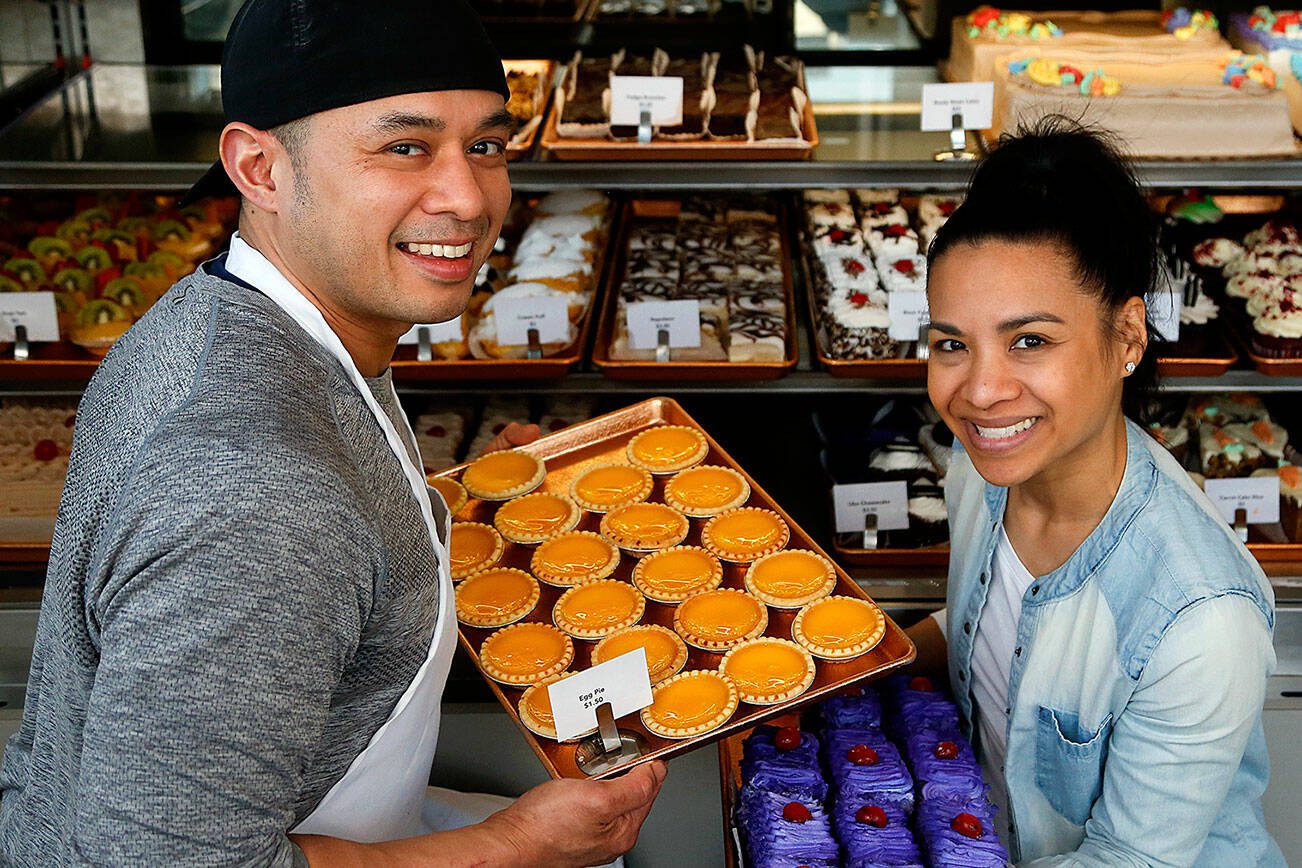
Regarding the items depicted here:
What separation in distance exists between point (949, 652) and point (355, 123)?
1.49m

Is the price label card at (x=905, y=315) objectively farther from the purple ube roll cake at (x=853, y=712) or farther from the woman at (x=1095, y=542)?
the purple ube roll cake at (x=853, y=712)

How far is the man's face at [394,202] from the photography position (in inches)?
63.3

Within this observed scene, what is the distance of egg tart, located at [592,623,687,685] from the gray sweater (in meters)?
0.67

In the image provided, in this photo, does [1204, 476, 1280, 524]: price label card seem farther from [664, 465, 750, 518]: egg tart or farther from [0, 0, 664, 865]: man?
[0, 0, 664, 865]: man

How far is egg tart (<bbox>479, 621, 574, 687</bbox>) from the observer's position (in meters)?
2.26

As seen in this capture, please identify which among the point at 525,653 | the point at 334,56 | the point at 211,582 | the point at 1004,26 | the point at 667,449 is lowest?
the point at 525,653

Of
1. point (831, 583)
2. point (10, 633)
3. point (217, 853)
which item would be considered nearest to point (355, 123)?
point (217, 853)

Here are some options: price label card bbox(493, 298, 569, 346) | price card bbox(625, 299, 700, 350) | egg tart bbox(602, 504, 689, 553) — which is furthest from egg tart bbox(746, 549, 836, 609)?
price label card bbox(493, 298, 569, 346)

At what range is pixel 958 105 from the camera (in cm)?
292

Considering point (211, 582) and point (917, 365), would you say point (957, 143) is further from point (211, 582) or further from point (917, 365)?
point (211, 582)

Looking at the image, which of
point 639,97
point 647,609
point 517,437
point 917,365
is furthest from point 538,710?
point 639,97

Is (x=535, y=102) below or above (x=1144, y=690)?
above

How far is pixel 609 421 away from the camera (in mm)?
2979

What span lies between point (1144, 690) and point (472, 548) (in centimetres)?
131
